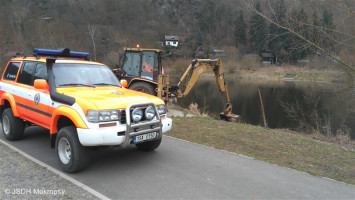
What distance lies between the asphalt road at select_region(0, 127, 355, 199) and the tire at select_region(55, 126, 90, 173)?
0.64ft

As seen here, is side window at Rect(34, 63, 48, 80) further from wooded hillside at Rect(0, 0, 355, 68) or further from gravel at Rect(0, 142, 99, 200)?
wooded hillside at Rect(0, 0, 355, 68)

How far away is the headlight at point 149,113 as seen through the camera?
207 inches

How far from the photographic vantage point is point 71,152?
16.3 ft

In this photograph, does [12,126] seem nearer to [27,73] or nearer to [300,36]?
[27,73]

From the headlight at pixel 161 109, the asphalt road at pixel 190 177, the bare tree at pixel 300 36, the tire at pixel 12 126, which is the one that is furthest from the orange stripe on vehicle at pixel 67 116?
the bare tree at pixel 300 36

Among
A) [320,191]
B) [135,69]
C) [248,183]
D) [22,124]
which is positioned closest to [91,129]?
[248,183]

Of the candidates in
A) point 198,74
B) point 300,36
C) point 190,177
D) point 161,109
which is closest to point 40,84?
point 161,109

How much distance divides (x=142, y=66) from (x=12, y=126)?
24.4 feet

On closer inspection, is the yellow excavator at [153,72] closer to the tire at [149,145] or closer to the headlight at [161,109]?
the tire at [149,145]

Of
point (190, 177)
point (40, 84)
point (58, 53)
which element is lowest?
point (190, 177)

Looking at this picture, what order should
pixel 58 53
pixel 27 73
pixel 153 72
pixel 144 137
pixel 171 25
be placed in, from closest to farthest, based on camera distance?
pixel 144 137
pixel 27 73
pixel 58 53
pixel 153 72
pixel 171 25

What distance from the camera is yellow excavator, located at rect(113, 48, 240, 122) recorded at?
1318cm

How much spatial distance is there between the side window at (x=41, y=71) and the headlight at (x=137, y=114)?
2.34m

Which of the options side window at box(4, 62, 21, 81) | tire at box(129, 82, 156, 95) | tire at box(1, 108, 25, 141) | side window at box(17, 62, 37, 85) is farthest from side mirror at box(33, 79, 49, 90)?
tire at box(129, 82, 156, 95)
